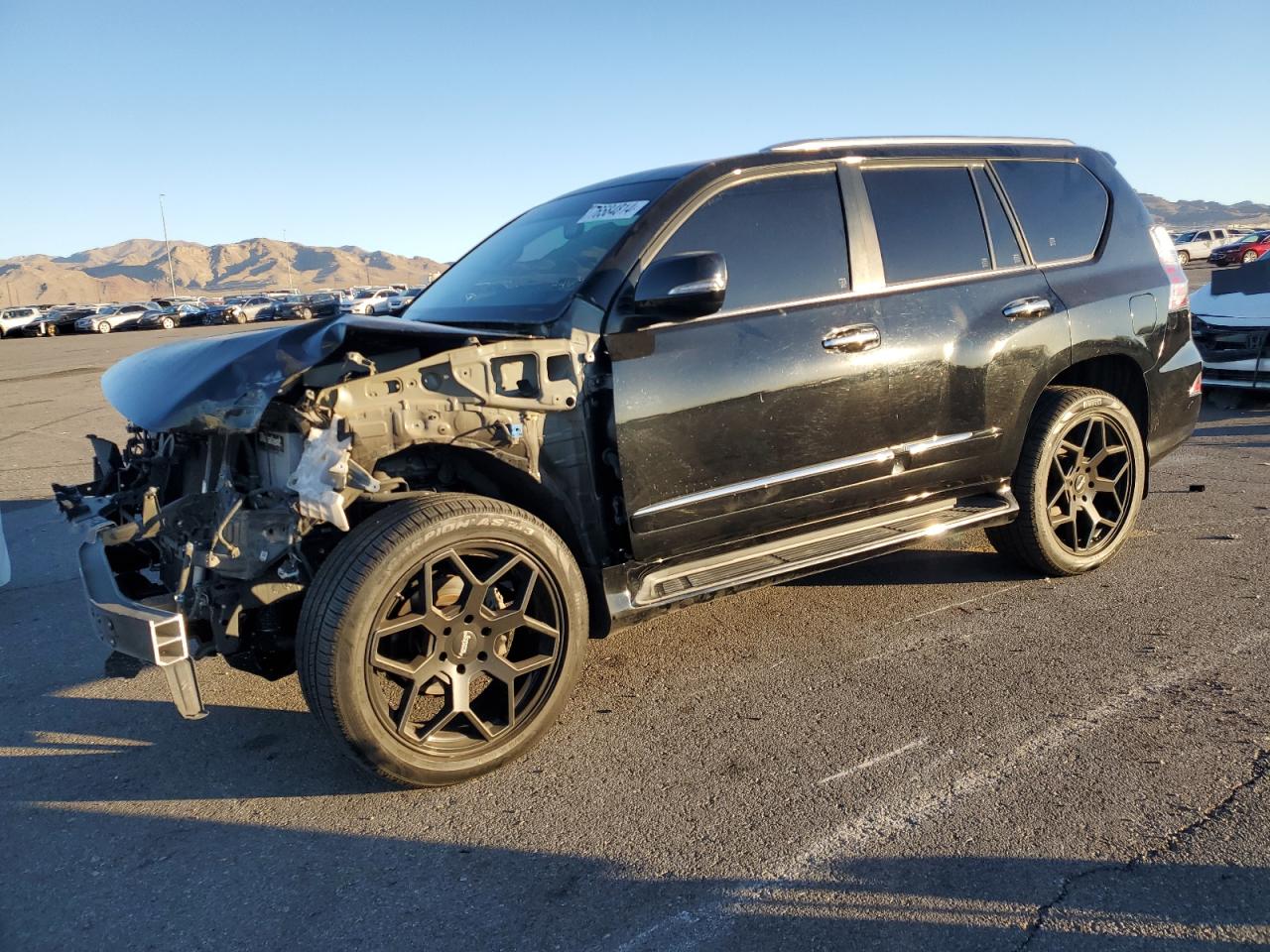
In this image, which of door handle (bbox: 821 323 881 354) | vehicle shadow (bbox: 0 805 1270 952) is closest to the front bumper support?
vehicle shadow (bbox: 0 805 1270 952)

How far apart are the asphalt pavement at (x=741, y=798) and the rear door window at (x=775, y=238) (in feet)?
4.86

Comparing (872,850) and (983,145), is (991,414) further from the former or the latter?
(872,850)

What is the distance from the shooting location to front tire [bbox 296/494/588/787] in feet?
9.09

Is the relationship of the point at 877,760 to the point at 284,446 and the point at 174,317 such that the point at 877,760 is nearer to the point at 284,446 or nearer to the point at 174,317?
the point at 284,446

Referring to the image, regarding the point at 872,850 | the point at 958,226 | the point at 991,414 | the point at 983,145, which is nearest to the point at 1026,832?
the point at 872,850

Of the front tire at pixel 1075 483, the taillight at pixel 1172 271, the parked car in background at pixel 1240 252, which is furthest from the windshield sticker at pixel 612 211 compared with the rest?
the parked car in background at pixel 1240 252

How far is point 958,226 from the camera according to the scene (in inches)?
165

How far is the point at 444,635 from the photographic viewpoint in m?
2.98

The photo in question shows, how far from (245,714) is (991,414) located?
10.8 ft

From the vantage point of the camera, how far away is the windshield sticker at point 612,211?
3.60 meters

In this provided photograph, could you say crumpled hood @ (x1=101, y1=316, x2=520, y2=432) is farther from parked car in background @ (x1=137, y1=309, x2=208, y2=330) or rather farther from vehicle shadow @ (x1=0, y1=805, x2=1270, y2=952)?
parked car in background @ (x1=137, y1=309, x2=208, y2=330)

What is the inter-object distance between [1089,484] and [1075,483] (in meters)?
0.12

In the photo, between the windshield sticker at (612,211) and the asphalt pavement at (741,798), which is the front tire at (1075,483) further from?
the windshield sticker at (612,211)

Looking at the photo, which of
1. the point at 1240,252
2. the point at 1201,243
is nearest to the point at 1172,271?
the point at 1240,252
